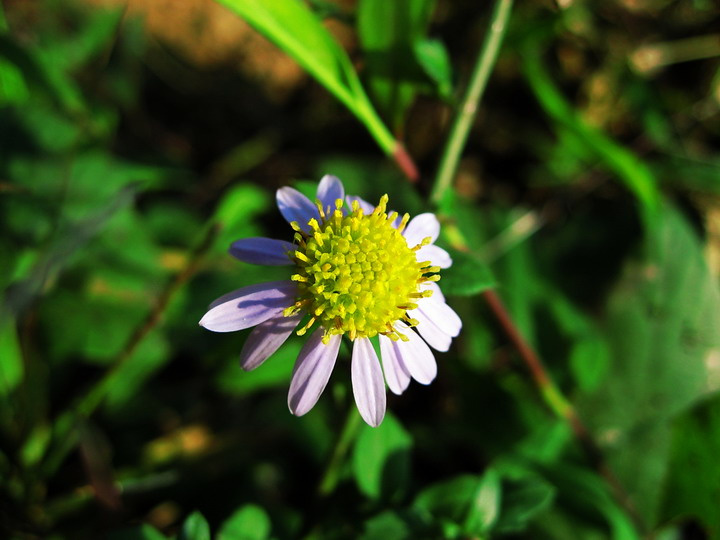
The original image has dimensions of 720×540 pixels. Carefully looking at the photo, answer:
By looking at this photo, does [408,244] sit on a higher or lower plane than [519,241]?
higher

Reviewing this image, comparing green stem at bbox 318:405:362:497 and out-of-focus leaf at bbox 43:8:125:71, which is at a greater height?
out-of-focus leaf at bbox 43:8:125:71

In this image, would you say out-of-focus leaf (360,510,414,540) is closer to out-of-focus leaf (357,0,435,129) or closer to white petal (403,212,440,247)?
white petal (403,212,440,247)

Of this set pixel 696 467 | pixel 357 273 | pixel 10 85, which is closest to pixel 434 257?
pixel 357 273

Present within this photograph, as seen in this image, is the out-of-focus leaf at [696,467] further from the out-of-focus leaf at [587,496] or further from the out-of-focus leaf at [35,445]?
the out-of-focus leaf at [35,445]

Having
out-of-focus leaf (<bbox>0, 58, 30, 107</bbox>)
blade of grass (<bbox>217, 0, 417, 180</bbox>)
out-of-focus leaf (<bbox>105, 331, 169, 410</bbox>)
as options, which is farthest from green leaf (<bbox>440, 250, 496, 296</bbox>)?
out-of-focus leaf (<bbox>0, 58, 30, 107</bbox>)

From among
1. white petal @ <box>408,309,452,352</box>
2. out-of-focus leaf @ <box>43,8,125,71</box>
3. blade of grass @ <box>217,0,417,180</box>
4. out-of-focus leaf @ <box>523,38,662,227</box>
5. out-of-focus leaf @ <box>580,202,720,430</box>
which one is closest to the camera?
white petal @ <box>408,309,452,352</box>

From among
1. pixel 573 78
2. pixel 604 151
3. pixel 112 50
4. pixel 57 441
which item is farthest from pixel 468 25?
pixel 57 441

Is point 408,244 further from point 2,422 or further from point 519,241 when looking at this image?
point 2,422
